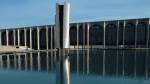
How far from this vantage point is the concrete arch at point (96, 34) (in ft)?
346

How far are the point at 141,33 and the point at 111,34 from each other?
34.4 ft

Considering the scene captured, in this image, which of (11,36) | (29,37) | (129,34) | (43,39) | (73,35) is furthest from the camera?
(11,36)

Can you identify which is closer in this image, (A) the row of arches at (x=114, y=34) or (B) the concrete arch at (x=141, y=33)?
(B) the concrete arch at (x=141, y=33)

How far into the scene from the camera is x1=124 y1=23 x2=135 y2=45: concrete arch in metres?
98.8

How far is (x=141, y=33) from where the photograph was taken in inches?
3841

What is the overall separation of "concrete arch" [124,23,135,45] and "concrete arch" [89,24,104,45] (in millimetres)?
8624

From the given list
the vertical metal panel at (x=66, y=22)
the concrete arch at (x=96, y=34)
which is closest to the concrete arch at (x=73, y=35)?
the concrete arch at (x=96, y=34)

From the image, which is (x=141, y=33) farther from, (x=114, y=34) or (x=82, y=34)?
(x=82, y=34)

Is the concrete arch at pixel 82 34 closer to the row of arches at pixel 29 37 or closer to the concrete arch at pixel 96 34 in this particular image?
the concrete arch at pixel 96 34

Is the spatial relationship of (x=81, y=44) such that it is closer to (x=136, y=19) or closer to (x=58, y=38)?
(x=136, y=19)

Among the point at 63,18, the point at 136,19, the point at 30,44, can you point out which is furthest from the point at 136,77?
the point at 30,44

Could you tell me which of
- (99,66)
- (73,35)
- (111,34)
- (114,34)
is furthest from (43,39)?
(99,66)

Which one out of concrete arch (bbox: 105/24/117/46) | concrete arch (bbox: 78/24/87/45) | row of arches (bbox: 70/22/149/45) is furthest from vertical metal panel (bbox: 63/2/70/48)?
concrete arch (bbox: 78/24/87/45)

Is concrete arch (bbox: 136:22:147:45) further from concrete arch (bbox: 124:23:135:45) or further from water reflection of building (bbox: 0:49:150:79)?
water reflection of building (bbox: 0:49:150:79)
